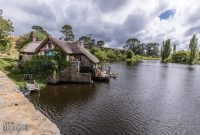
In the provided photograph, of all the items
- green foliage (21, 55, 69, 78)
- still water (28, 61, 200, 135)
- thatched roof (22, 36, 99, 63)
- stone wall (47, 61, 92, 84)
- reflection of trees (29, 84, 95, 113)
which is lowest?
still water (28, 61, 200, 135)

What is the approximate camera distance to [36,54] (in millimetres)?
50094

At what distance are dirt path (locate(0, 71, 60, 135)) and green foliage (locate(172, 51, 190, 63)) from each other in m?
149

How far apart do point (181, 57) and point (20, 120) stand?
157 meters

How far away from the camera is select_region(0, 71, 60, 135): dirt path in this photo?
497cm

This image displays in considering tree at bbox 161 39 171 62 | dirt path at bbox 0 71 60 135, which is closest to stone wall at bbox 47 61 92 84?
dirt path at bbox 0 71 60 135

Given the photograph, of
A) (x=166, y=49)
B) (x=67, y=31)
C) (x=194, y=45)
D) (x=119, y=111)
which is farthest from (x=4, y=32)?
(x=166, y=49)

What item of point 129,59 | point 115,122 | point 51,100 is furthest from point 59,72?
point 129,59

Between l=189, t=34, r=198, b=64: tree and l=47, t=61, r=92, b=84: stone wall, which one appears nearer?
l=47, t=61, r=92, b=84: stone wall

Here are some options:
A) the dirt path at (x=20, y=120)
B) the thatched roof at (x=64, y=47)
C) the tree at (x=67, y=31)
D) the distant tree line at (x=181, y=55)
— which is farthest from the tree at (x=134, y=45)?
the dirt path at (x=20, y=120)

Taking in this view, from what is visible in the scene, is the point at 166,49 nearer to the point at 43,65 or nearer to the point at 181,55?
the point at 181,55

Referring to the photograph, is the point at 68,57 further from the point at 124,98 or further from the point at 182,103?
the point at 182,103

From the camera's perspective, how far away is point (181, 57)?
487 ft

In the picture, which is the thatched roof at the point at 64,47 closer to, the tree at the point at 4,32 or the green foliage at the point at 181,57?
the tree at the point at 4,32

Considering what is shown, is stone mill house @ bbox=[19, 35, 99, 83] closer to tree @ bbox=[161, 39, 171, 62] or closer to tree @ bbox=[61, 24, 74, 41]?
tree @ bbox=[61, 24, 74, 41]
